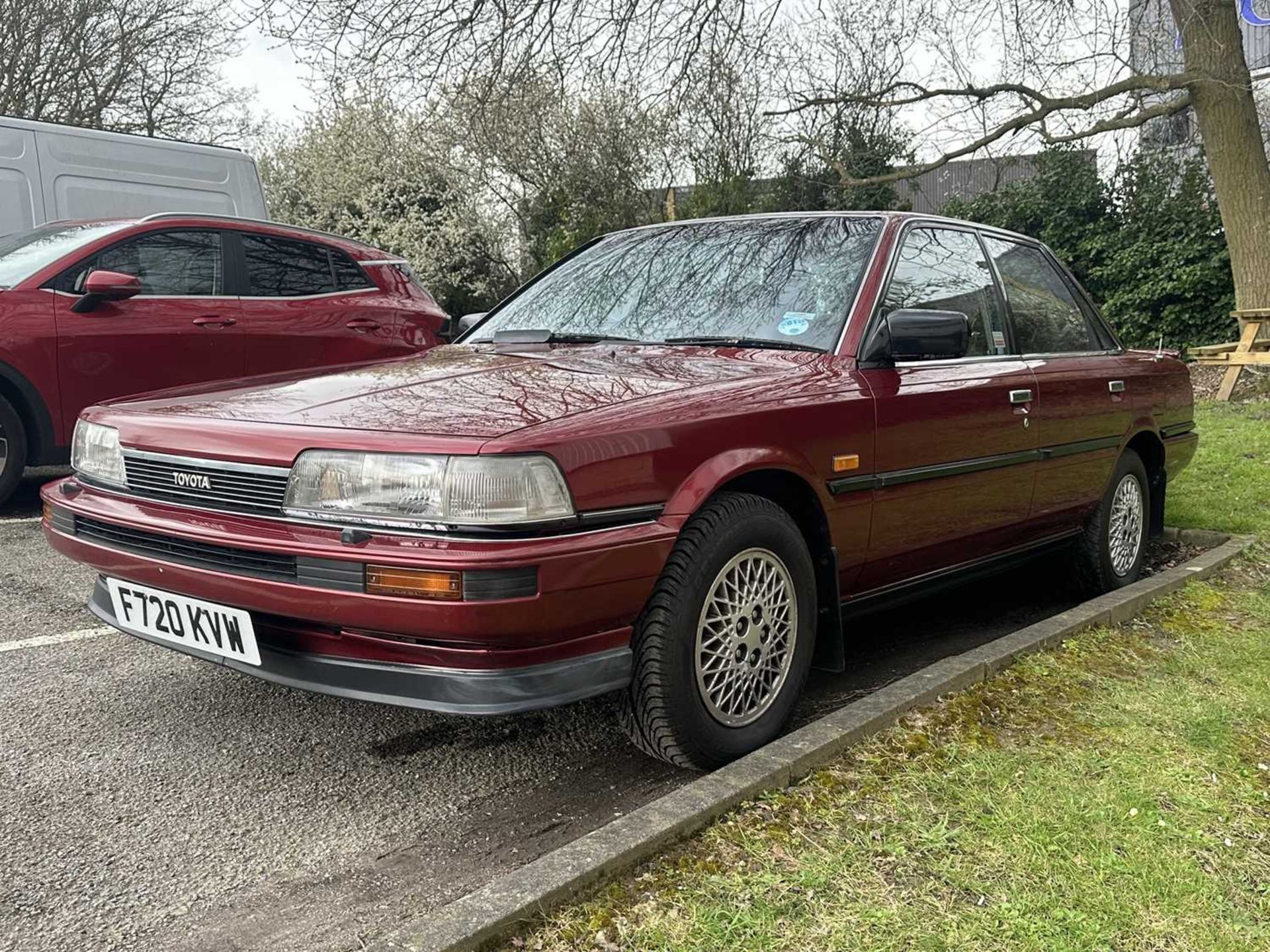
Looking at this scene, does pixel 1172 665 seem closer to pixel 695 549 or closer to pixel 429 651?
pixel 695 549

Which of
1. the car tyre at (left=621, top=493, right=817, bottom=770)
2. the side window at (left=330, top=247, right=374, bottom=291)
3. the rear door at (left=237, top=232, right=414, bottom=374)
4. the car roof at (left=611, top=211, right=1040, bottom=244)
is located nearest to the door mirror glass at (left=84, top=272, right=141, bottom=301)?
the rear door at (left=237, top=232, right=414, bottom=374)

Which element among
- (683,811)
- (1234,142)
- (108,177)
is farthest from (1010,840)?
(1234,142)

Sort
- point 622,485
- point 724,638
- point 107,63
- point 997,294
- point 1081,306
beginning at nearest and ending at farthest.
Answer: point 622,485 < point 724,638 < point 997,294 < point 1081,306 < point 107,63

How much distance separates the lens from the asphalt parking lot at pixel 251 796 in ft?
7.41

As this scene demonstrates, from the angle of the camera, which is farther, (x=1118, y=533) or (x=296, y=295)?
(x=296, y=295)

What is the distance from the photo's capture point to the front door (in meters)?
3.52

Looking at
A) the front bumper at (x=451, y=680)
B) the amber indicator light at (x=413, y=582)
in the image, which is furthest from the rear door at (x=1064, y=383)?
the amber indicator light at (x=413, y=582)

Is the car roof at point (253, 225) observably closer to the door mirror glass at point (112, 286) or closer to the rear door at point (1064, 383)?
the door mirror glass at point (112, 286)

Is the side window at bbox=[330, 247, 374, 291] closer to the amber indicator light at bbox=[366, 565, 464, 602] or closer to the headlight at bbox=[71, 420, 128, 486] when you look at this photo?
the headlight at bbox=[71, 420, 128, 486]

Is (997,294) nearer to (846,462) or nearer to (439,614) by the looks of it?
(846,462)

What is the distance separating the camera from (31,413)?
237 inches

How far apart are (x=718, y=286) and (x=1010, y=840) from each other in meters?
2.02

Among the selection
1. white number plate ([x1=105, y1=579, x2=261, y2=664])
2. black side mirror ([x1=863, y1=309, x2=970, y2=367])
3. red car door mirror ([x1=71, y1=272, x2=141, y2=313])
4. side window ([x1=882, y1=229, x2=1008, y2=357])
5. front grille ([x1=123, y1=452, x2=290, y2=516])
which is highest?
red car door mirror ([x1=71, y1=272, x2=141, y2=313])

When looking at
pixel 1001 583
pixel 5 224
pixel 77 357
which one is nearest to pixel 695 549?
pixel 1001 583
